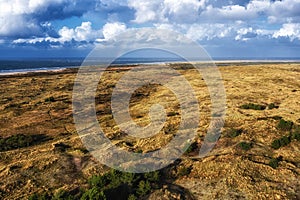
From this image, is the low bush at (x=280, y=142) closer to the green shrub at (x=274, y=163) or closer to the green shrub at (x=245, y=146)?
the green shrub at (x=245, y=146)

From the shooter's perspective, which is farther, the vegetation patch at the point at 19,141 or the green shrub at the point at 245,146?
the vegetation patch at the point at 19,141

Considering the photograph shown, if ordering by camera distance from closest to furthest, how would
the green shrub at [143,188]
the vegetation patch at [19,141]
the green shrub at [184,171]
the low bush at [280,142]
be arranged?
the green shrub at [143,188] → the green shrub at [184,171] → the low bush at [280,142] → the vegetation patch at [19,141]

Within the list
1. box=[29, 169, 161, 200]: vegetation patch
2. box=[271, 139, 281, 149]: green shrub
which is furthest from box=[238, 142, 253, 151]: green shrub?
box=[29, 169, 161, 200]: vegetation patch

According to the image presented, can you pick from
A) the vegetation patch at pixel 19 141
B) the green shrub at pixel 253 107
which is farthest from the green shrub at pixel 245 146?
the vegetation patch at pixel 19 141

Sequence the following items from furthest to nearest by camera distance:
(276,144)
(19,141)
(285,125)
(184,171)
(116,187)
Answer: (19,141)
(285,125)
(276,144)
(184,171)
(116,187)

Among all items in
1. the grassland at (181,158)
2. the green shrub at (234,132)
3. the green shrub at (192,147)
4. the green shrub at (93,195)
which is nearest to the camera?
the green shrub at (93,195)

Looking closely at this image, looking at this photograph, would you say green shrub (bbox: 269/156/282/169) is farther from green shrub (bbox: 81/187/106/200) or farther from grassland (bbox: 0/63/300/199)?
green shrub (bbox: 81/187/106/200)

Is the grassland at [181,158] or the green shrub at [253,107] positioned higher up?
the green shrub at [253,107]

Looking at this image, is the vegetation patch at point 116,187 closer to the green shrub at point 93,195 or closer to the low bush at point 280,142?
the green shrub at point 93,195

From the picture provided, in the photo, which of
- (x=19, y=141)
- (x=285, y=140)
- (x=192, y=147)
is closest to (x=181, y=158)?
(x=192, y=147)

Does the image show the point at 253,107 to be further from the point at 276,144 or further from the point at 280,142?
the point at 276,144

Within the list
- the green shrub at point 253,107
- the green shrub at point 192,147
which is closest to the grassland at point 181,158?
the green shrub at point 253,107

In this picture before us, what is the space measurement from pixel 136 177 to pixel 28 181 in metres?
6.86

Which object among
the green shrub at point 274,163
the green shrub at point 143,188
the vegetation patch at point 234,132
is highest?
the vegetation patch at point 234,132
